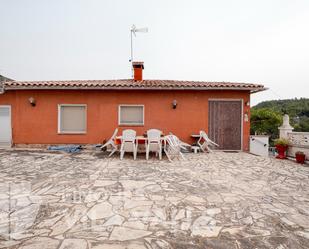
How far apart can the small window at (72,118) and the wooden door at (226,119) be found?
6.61 meters

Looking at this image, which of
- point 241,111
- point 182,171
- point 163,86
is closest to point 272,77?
point 241,111

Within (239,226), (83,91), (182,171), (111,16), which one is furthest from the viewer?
(111,16)

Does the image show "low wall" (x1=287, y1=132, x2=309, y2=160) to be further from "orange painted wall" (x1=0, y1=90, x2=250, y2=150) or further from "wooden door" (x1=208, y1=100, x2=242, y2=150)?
"wooden door" (x1=208, y1=100, x2=242, y2=150)

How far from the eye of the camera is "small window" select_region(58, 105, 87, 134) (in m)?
9.33

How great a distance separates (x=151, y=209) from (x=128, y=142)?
4.47 metres

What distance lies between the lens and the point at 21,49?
48.8ft

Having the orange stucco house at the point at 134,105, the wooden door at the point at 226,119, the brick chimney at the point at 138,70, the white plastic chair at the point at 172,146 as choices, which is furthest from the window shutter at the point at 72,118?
the wooden door at the point at 226,119

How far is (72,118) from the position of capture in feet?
30.7

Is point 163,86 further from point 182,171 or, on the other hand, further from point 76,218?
point 76,218

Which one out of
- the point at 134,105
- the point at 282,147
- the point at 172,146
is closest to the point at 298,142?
the point at 282,147

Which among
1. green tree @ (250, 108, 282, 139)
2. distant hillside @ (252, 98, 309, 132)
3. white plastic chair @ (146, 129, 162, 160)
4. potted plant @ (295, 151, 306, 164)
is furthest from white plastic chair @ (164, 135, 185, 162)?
distant hillside @ (252, 98, 309, 132)

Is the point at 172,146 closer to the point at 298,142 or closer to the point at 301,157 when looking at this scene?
the point at 301,157

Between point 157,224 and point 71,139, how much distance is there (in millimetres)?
8002

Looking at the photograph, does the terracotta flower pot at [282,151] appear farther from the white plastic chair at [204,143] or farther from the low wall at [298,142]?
the white plastic chair at [204,143]
